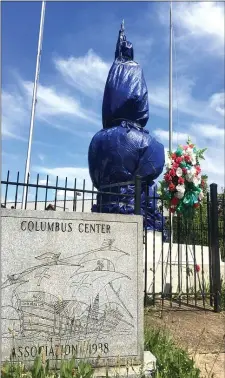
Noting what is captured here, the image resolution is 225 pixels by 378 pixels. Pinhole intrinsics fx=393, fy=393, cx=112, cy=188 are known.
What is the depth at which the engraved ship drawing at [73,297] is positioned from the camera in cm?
324

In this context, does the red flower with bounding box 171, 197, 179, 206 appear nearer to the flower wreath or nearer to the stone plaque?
the flower wreath

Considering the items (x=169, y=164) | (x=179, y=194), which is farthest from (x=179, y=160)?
(x=179, y=194)

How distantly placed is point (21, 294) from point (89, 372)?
2.68ft

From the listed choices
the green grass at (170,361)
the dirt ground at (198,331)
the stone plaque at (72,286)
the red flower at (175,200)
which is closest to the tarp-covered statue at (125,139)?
the red flower at (175,200)

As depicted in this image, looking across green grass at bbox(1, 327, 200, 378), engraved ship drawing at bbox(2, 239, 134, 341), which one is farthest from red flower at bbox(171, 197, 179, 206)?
engraved ship drawing at bbox(2, 239, 134, 341)

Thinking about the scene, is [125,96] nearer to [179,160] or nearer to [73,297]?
[179,160]

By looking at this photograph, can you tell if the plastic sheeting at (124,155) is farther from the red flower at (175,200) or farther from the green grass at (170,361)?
the green grass at (170,361)

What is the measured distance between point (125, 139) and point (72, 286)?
28.7 ft

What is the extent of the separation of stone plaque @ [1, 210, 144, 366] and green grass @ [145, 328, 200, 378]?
0.23 meters

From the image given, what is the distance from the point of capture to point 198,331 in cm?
549

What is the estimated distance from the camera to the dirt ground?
14.3 feet

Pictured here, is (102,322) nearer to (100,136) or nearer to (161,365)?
(161,365)

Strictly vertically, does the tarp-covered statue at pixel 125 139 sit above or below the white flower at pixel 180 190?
above

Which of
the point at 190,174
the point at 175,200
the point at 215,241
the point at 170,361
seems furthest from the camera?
the point at 215,241
